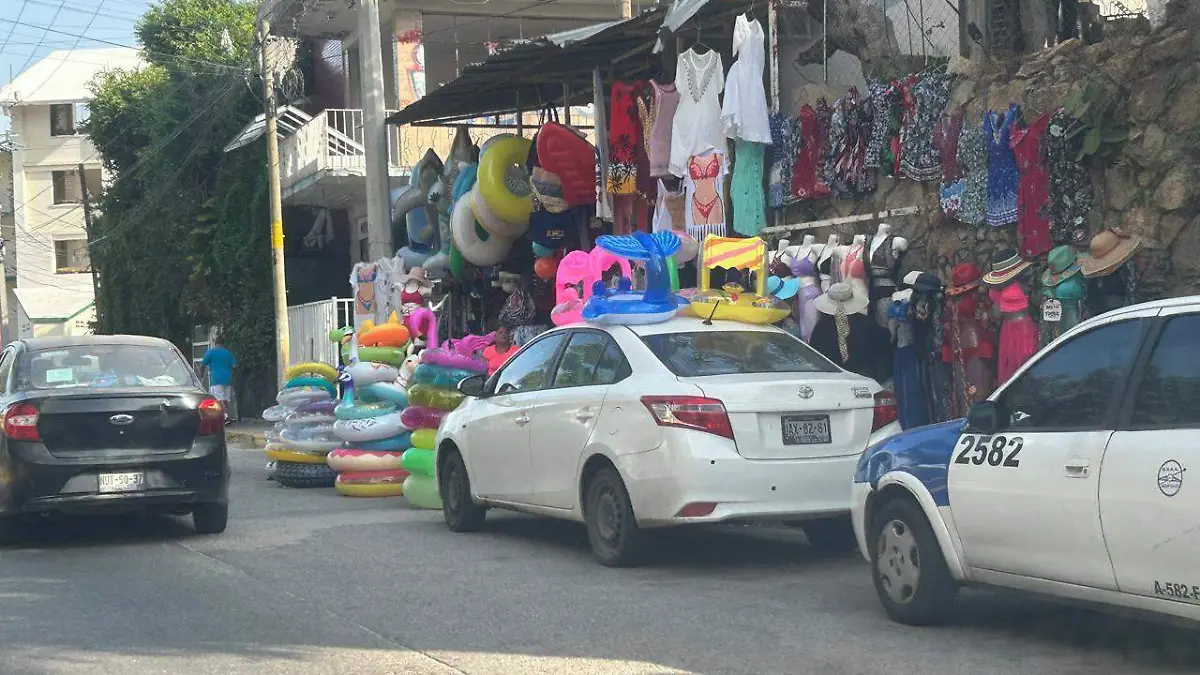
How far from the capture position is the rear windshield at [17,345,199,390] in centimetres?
1162

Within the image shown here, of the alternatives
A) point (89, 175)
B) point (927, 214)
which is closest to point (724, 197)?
point (927, 214)

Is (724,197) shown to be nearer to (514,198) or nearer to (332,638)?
(514,198)

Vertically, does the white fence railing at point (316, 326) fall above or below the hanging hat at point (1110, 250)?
below

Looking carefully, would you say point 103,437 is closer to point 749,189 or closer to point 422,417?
point 422,417

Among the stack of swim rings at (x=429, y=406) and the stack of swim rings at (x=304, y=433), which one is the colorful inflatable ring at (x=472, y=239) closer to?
the stack of swim rings at (x=304, y=433)

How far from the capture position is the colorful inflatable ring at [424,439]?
44.5 feet

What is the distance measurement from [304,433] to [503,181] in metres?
4.93

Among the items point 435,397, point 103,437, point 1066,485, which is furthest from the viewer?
point 435,397

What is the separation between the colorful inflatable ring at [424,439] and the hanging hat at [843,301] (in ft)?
12.1

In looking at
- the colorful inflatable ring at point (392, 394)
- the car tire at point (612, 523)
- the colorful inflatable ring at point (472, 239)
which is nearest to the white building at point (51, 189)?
the colorful inflatable ring at point (472, 239)

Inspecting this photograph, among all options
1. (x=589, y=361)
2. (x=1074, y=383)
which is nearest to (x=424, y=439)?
(x=589, y=361)

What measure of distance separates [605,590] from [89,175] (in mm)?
60545

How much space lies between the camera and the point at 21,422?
10953 millimetres

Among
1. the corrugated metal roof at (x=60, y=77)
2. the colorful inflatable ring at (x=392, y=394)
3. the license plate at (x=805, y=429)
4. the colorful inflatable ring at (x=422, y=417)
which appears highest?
the corrugated metal roof at (x=60, y=77)
